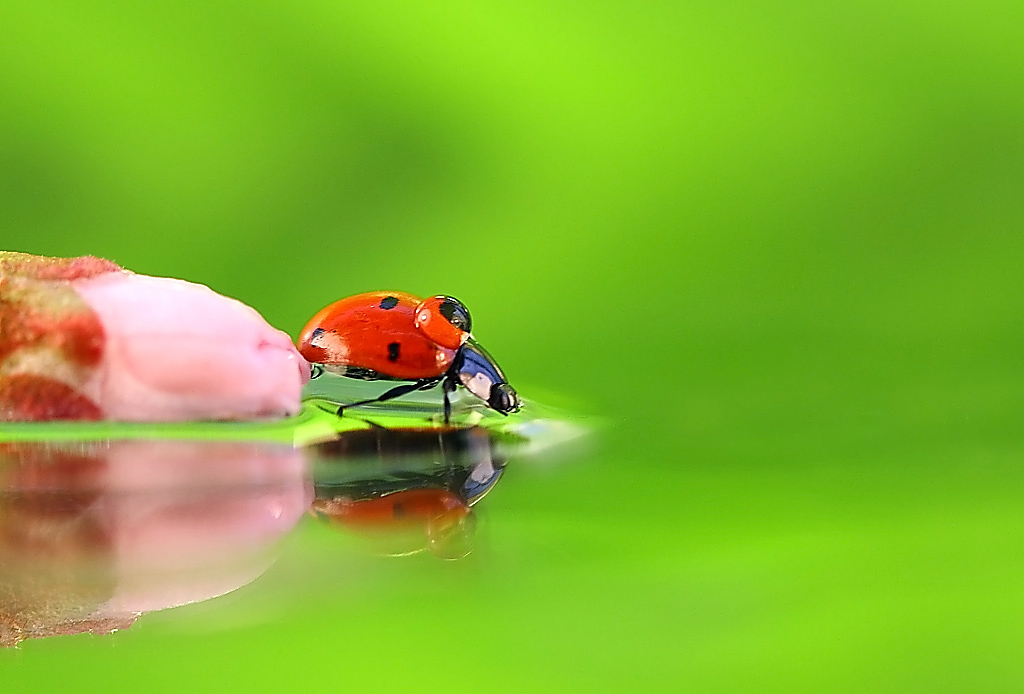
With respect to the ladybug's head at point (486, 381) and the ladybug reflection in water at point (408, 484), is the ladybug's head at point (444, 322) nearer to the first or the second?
the ladybug's head at point (486, 381)

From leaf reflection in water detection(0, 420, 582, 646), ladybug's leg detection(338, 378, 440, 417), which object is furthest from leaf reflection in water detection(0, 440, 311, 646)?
ladybug's leg detection(338, 378, 440, 417)

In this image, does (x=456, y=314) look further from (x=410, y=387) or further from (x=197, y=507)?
(x=197, y=507)

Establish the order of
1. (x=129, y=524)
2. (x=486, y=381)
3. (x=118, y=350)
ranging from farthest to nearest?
(x=486, y=381)
(x=118, y=350)
(x=129, y=524)

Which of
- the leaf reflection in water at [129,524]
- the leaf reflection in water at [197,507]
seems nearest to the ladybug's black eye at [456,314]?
the leaf reflection in water at [197,507]

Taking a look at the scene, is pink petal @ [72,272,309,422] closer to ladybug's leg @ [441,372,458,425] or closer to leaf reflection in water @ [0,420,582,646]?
leaf reflection in water @ [0,420,582,646]

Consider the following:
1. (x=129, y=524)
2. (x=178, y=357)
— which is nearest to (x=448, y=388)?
(x=178, y=357)

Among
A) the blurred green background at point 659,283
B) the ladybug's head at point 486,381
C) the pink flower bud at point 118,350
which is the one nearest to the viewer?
the blurred green background at point 659,283

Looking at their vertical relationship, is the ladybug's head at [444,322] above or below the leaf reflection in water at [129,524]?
above
